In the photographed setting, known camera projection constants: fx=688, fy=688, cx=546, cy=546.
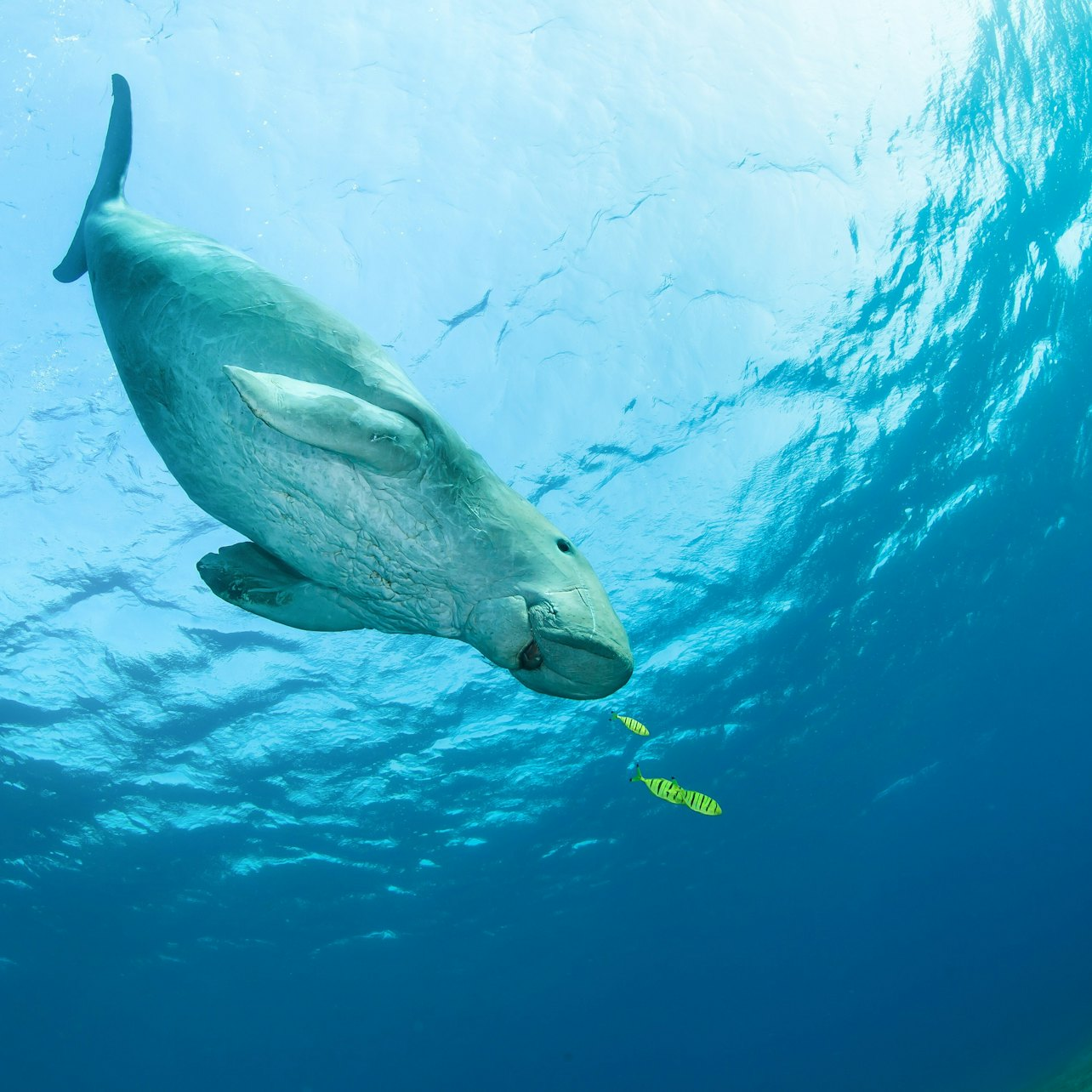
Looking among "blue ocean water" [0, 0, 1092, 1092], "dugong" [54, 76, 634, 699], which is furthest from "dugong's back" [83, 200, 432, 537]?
"blue ocean water" [0, 0, 1092, 1092]

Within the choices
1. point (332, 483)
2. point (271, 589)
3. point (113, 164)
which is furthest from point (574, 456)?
point (332, 483)

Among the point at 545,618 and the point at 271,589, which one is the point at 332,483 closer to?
the point at 271,589

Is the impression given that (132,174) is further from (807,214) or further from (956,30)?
(956,30)

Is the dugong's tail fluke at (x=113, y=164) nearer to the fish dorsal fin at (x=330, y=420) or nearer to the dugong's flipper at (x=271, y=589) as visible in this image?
the dugong's flipper at (x=271, y=589)

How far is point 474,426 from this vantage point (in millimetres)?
11789

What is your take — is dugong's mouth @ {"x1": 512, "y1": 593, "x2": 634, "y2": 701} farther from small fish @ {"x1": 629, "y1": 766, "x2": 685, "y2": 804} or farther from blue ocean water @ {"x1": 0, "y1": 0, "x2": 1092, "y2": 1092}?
blue ocean water @ {"x1": 0, "y1": 0, "x2": 1092, "y2": 1092}

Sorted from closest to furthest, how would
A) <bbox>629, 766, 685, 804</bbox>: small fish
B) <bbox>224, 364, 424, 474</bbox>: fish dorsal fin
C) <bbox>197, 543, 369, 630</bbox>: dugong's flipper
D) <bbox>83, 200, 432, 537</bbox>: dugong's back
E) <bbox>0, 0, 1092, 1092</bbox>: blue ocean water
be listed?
<bbox>224, 364, 424, 474</bbox>: fish dorsal fin
<bbox>83, 200, 432, 537</bbox>: dugong's back
<bbox>197, 543, 369, 630</bbox>: dugong's flipper
<bbox>629, 766, 685, 804</bbox>: small fish
<bbox>0, 0, 1092, 1092</bbox>: blue ocean water

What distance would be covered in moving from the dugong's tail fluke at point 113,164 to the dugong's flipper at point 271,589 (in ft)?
6.77

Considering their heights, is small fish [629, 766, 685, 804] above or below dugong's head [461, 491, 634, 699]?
above

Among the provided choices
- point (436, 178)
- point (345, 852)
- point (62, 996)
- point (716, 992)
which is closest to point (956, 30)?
point (436, 178)

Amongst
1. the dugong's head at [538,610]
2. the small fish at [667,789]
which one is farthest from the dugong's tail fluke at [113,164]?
the small fish at [667,789]

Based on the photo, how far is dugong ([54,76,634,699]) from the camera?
235 centimetres

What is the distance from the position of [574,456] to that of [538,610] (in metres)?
10.4

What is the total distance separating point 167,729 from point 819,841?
30143mm
